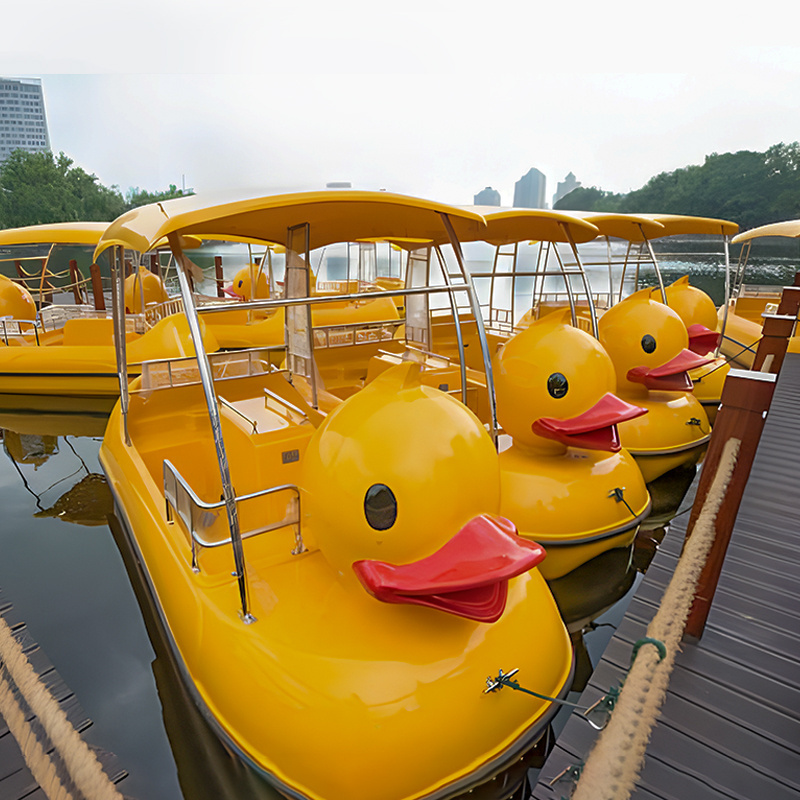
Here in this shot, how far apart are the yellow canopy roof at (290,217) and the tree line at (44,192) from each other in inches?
1409

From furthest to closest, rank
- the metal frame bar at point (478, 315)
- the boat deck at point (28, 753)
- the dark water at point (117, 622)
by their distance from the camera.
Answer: the metal frame bar at point (478, 315) → the dark water at point (117, 622) → the boat deck at point (28, 753)

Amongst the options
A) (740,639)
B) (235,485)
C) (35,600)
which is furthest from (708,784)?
(35,600)

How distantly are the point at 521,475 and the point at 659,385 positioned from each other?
2.43m

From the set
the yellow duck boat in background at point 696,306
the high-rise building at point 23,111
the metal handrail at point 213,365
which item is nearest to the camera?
the metal handrail at point 213,365

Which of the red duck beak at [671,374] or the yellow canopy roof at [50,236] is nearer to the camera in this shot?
the red duck beak at [671,374]

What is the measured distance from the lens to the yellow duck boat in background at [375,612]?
221 cm

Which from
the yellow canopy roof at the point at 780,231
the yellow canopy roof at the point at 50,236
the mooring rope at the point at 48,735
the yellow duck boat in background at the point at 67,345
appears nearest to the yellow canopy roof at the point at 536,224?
the mooring rope at the point at 48,735

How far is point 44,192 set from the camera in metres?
37.3

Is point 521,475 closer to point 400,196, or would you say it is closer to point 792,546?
point 792,546

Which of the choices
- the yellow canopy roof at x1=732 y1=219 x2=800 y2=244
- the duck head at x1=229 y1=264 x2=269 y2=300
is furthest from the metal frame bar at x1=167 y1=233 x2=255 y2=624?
the yellow canopy roof at x1=732 y1=219 x2=800 y2=244

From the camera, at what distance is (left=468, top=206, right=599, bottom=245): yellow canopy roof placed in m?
4.52

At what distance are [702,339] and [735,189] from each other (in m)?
33.7

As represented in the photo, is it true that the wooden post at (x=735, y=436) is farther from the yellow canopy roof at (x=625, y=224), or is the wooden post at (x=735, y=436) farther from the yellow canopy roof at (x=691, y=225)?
the yellow canopy roof at (x=691, y=225)

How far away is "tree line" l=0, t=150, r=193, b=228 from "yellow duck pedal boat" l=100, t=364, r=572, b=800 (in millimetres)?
37927
